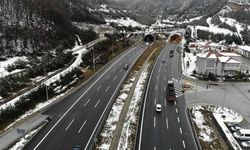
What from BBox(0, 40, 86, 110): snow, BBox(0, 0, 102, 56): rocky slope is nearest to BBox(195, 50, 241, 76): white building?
BBox(0, 40, 86, 110): snow

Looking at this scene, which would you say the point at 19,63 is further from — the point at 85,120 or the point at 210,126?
the point at 210,126

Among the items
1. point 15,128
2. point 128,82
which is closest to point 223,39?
point 128,82

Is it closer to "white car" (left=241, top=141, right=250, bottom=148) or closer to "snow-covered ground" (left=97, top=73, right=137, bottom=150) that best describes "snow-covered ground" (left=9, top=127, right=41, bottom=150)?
"snow-covered ground" (left=97, top=73, right=137, bottom=150)

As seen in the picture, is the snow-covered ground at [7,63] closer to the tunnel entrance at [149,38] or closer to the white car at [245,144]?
the white car at [245,144]

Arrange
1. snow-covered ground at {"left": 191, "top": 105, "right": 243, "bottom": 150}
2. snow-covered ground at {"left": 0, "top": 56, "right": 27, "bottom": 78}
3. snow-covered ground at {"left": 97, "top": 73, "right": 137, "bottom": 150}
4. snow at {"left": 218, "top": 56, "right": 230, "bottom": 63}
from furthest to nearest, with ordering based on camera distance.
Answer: snow at {"left": 218, "top": 56, "right": 230, "bottom": 63}
snow-covered ground at {"left": 0, "top": 56, "right": 27, "bottom": 78}
snow-covered ground at {"left": 191, "top": 105, "right": 243, "bottom": 150}
snow-covered ground at {"left": 97, "top": 73, "right": 137, "bottom": 150}

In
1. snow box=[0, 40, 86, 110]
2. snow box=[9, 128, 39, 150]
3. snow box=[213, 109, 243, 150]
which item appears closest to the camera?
snow box=[9, 128, 39, 150]

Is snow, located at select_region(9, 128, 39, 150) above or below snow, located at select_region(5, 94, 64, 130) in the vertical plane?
below

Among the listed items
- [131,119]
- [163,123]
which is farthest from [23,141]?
[163,123]
